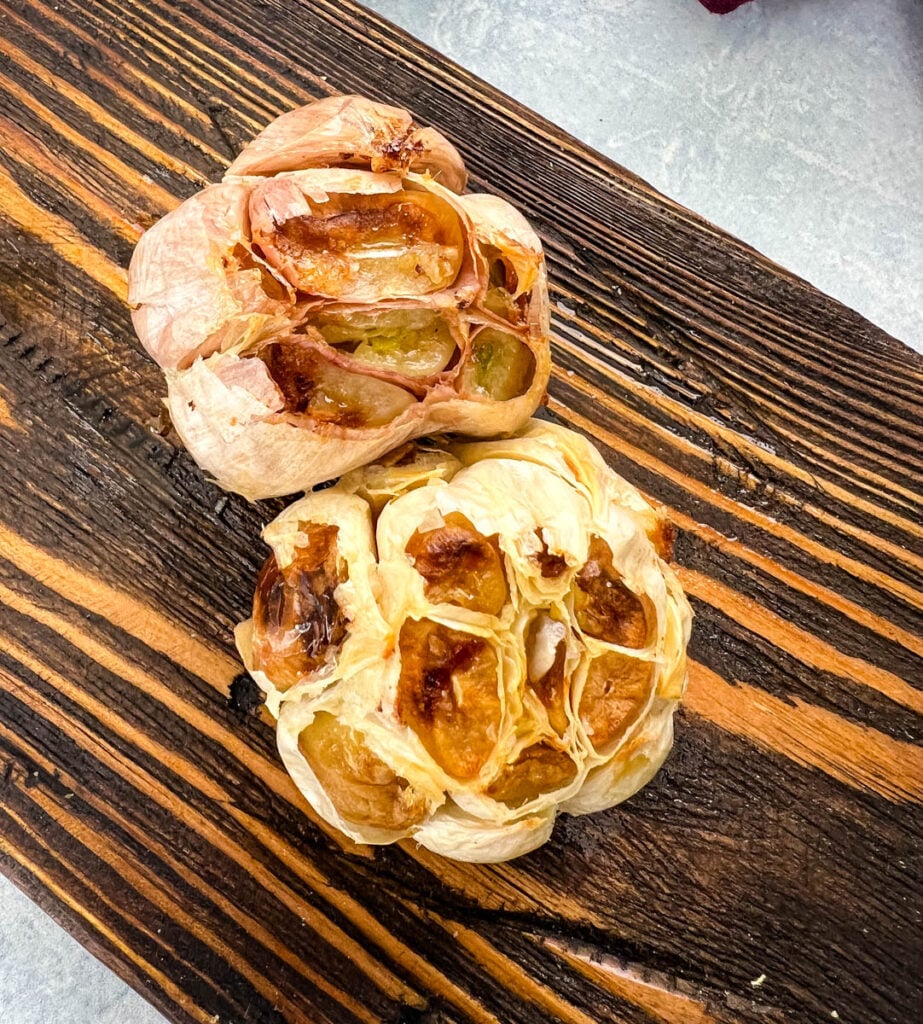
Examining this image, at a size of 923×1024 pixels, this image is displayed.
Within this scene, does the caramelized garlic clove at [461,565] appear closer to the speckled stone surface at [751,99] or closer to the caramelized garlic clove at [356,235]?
the caramelized garlic clove at [356,235]

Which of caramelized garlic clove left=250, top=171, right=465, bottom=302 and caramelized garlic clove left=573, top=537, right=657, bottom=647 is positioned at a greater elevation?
caramelized garlic clove left=250, top=171, right=465, bottom=302

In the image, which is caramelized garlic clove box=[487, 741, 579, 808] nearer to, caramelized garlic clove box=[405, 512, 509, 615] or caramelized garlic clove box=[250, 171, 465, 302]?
caramelized garlic clove box=[405, 512, 509, 615]

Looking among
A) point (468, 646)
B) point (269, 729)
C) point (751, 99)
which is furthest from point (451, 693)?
point (751, 99)

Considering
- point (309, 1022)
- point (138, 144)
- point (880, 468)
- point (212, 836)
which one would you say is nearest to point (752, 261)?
point (880, 468)

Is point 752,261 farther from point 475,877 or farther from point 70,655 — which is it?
point 70,655

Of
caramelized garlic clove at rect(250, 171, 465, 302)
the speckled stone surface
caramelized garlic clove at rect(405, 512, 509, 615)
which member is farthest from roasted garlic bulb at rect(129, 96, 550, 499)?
the speckled stone surface

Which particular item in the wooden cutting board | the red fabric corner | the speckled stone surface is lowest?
the wooden cutting board
